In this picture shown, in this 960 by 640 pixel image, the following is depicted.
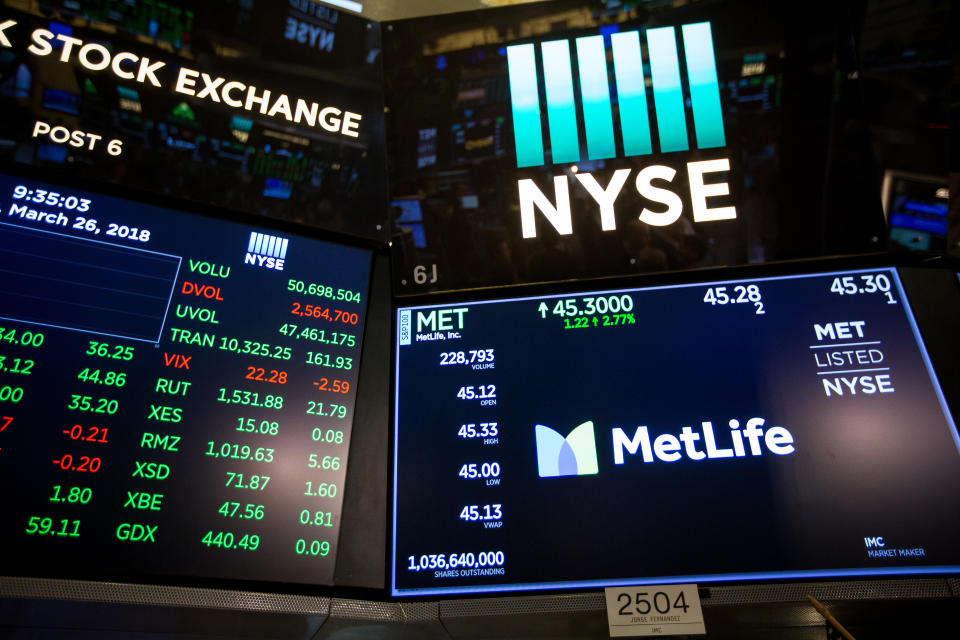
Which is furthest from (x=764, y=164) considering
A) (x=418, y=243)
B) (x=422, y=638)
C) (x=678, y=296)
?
(x=422, y=638)

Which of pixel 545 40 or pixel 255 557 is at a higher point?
pixel 545 40

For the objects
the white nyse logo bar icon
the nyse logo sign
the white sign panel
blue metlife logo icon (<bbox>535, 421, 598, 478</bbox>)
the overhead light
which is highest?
the overhead light

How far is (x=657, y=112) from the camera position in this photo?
9.77 ft

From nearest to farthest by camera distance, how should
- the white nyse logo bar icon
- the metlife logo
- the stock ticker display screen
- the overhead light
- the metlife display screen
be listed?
the stock ticker display screen < the metlife display screen < the metlife logo < the white nyse logo bar icon < the overhead light

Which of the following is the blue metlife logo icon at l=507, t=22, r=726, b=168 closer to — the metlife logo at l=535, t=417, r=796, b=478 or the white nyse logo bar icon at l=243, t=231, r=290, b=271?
the white nyse logo bar icon at l=243, t=231, r=290, b=271

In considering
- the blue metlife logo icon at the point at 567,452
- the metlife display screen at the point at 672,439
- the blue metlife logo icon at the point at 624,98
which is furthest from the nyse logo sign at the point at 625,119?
the blue metlife logo icon at the point at 567,452

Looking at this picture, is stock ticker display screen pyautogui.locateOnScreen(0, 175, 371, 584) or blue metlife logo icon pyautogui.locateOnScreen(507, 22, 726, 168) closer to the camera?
stock ticker display screen pyautogui.locateOnScreen(0, 175, 371, 584)

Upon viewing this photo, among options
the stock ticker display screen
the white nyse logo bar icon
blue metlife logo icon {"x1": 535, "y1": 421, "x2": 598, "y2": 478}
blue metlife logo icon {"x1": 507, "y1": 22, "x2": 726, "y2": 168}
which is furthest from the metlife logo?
the white nyse logo bar icon

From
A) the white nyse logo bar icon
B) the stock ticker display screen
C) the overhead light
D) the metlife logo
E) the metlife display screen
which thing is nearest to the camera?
the stock ticker display screen

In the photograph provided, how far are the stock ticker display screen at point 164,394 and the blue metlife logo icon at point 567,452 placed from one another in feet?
2.47

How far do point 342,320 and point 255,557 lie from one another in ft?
3.29

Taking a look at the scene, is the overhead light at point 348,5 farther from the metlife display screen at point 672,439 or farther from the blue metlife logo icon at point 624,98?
the metlife display screen at point 672,439

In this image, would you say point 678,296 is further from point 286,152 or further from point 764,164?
point 286,152

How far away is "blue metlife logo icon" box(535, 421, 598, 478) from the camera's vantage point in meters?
2.54
